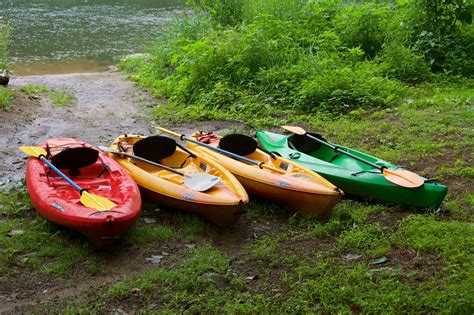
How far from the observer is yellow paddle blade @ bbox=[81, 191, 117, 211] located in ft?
13.9

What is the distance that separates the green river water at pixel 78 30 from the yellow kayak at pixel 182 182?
8.50 meters

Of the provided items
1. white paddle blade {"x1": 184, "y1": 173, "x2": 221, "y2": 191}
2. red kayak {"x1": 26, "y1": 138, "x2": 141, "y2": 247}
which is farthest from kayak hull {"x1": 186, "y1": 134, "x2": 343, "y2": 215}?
red kayak {"x1": 26, "y1": 138, "x2": 141, "y2": 247}

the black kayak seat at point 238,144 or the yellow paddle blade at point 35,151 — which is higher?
the black kayak seat at point 238,144

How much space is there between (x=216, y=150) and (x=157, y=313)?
2.57 m

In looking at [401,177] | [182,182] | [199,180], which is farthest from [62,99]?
[401,177]

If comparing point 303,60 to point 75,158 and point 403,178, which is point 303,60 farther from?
point 75,158

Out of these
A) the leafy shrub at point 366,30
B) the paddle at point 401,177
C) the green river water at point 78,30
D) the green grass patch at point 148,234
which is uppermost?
the leafy shrub at point 366,30

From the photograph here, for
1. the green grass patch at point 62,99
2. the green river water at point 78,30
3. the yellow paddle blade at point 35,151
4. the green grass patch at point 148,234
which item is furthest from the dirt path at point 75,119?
the green river water at point 78,30

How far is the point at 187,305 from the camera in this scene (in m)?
3.50

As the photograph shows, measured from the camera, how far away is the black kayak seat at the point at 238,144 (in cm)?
572

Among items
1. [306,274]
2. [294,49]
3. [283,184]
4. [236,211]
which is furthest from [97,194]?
[294,49]

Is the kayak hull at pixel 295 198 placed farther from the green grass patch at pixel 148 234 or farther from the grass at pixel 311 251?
the green grass patch at pixel 148 234

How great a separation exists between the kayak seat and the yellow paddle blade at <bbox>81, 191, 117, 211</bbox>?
2.98 feet

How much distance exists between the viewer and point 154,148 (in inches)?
221
